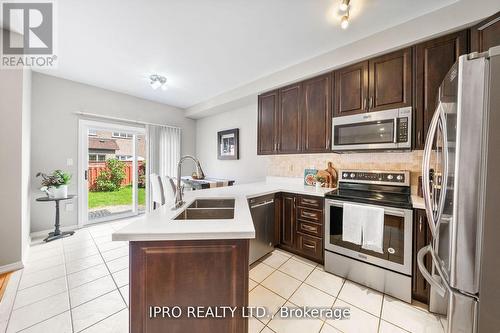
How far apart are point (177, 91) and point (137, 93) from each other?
864 millimetres

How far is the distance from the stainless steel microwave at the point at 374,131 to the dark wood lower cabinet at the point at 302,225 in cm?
76

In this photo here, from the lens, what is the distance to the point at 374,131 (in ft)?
6.88

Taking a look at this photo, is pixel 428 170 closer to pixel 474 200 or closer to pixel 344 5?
pixel 474 200

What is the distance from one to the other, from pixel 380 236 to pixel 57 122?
4.84m

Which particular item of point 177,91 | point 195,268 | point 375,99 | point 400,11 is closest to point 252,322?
point 195,268

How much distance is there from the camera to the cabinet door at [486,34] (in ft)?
4.59

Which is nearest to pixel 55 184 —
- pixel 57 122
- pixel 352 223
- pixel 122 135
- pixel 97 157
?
pixel 97 157

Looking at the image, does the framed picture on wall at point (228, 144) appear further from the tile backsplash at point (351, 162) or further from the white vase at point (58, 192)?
the white vase at point (58, 192)

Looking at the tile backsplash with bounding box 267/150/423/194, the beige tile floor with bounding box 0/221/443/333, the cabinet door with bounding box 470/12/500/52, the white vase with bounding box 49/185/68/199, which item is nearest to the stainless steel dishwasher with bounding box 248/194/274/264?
the beige tile floor with bounding box 0/221/443/333


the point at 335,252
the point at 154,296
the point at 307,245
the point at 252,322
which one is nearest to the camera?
the point at 154,296

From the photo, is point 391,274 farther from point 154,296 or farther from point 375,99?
point 154,296

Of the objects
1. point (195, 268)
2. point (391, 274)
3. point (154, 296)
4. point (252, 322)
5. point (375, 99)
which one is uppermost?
point (375, 99)

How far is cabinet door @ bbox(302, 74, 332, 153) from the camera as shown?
97.4 inches

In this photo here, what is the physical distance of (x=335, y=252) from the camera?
2086 millimetres
